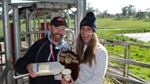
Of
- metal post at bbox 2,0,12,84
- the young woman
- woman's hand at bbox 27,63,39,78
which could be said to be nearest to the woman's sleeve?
the young woman

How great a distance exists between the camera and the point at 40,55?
1762 millimetres

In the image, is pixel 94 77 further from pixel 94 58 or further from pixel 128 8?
pixel 128 8

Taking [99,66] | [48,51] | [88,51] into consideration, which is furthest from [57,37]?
[99,66]

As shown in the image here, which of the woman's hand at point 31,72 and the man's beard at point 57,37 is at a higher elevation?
the man's beard at point 57,37

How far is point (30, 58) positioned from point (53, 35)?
0.28 metres

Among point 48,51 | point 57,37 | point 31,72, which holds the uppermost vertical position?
point 57,37

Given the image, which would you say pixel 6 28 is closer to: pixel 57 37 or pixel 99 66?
pixel 57 37

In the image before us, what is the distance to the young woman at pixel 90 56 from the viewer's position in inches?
64.8

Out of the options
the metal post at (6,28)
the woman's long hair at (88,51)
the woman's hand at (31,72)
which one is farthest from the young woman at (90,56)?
the metal post at (6,28)

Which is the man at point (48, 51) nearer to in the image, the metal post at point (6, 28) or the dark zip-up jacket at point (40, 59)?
the dark zip-up jacket at point (40, 59)

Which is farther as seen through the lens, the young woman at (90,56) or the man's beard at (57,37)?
the man's beard at (57,37)

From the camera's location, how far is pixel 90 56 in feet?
5.46

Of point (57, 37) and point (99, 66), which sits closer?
point (99, 66)

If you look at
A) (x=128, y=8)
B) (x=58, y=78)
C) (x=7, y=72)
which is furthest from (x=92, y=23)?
(x=128, y=8)
